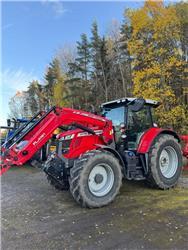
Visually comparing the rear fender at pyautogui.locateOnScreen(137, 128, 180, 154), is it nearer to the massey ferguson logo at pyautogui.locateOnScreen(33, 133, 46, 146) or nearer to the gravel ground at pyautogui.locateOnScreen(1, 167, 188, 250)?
the gravel ground at pyautogui.locateOnScreen(1, 167, 188, 250)

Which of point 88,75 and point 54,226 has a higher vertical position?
point 88,75

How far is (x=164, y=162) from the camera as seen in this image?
6766mm

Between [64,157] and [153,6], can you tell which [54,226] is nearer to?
[64,157]

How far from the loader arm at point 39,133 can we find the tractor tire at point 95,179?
2.46ft

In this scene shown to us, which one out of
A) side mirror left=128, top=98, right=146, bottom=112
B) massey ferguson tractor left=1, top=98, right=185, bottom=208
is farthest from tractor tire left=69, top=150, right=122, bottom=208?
side mirror left=128, top=98, right=146, bottom=112

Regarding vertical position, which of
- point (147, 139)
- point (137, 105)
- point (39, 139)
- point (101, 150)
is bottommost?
point (101, 150)

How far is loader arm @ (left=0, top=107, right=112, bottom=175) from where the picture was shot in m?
4.85

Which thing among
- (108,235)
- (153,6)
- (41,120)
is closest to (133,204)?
(108,235)

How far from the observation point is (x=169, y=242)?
3562 millimetres

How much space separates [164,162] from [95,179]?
2279mm

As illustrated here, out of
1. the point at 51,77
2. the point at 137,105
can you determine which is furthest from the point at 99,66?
the point at 137,105

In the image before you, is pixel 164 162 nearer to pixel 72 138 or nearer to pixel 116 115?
pixel 116 115

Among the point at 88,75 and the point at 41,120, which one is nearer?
the point at 41,120

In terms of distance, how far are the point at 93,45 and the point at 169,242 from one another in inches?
1173
